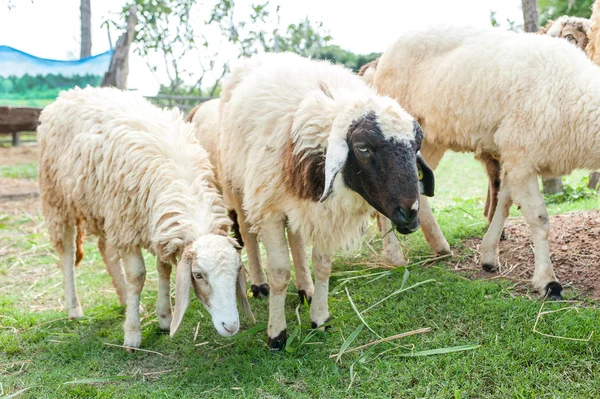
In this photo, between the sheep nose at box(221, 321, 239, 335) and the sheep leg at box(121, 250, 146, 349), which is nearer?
the sheep nose at box(221, 321, 239, 335)

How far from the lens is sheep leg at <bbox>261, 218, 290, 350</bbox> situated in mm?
3799

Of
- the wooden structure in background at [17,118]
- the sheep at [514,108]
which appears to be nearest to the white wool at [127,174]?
the sheep at [514,108]

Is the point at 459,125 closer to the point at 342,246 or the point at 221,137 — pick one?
the point at 342,246

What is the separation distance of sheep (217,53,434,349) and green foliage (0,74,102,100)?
5.99 m

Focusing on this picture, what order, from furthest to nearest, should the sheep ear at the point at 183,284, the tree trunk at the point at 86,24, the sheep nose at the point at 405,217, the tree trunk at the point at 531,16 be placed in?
the tree trunk at the point at 86,24 → the tree trunk at the point at 531,16 → the sheep ear at the point at 183,284 → the sheep nose at the point at 405,217

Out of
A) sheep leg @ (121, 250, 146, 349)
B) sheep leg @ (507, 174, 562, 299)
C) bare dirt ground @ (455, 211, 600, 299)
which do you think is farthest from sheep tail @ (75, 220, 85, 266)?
sheep leg @ (507, 174, 562, 299)

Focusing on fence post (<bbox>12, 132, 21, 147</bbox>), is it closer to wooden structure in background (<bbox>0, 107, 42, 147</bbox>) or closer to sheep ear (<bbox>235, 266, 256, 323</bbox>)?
wooden structure in background (<bbox>0, 107, 42, 147</bbox>)

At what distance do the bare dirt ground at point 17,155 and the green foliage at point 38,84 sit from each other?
436 centimetres

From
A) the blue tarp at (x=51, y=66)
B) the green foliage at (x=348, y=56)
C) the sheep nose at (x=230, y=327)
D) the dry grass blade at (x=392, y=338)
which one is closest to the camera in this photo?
the sheep nose at (x=230, y=327)

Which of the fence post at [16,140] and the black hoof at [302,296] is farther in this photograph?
the fence post at [16,140]

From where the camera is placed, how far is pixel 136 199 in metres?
4.03

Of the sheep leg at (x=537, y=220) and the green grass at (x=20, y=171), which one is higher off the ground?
the sheep leg at (x=537, y=220)

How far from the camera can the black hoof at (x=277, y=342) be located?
3.80 metres

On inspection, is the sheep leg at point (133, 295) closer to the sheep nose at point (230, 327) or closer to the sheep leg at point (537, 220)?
the sheep nose at point (230, 327)
